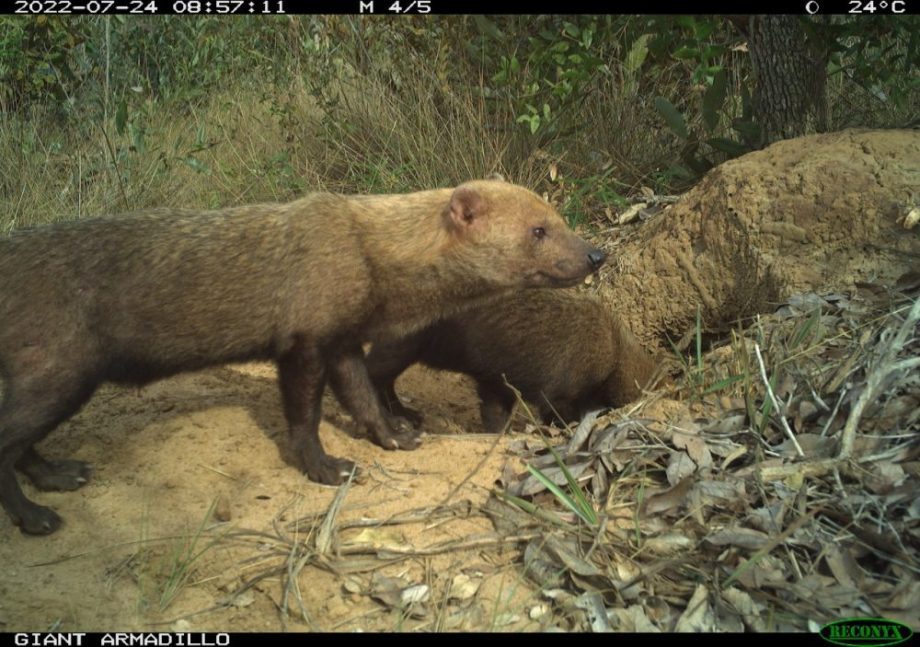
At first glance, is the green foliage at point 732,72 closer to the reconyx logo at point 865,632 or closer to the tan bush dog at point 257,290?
the tan bush dog at point 257,290

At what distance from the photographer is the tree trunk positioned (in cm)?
570

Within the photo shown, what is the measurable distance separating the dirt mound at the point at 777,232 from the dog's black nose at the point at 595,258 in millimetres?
1226

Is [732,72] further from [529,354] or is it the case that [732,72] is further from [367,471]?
[367,471]

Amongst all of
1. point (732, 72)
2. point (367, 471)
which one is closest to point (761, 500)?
point (367, 471)

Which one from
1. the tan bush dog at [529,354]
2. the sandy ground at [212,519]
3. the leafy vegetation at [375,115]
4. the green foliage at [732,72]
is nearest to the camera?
the sandy ground at [212,519]

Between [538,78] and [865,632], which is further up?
[538,78]

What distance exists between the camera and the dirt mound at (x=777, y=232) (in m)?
4.99

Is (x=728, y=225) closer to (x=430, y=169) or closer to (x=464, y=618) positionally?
(x=430, y=169)

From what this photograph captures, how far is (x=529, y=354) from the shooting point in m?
5.55

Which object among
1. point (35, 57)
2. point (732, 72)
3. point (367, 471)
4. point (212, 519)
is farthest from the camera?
point (35, 57)

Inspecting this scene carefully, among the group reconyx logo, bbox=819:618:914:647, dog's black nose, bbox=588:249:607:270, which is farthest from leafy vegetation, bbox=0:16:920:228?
reconyx logo, bbox=819:618:914:647

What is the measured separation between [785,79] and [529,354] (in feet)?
8.16

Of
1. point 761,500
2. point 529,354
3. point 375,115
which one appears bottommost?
point 529,354

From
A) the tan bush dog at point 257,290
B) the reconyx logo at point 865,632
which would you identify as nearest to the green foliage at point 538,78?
the tan bush dog at point 257,290
